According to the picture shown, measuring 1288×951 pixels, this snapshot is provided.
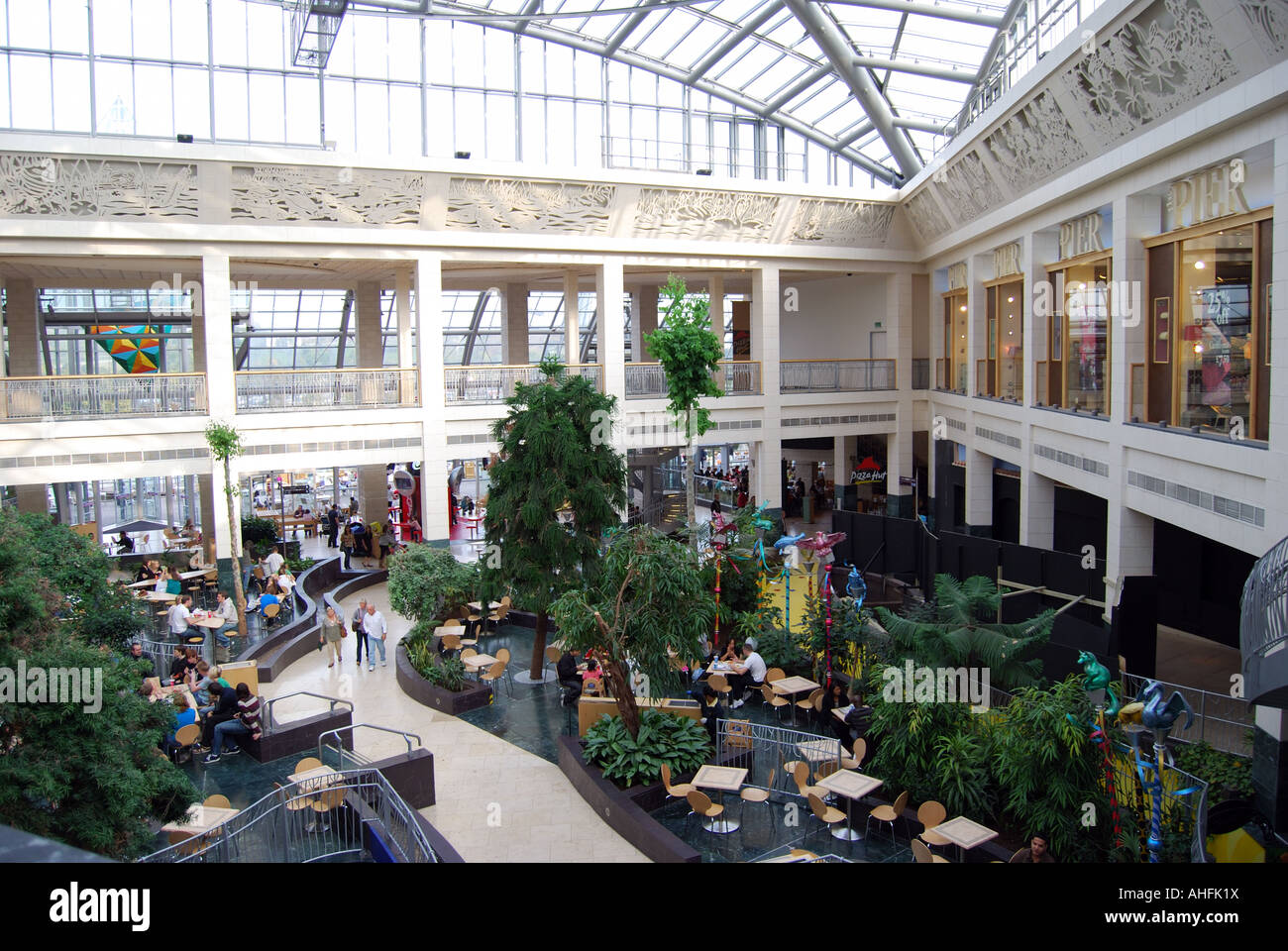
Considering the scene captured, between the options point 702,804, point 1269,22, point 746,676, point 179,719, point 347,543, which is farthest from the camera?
point 347,543

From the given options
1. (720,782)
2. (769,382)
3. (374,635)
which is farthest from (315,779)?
(769,382)

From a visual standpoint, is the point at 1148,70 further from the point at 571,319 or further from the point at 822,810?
the point at 571,319

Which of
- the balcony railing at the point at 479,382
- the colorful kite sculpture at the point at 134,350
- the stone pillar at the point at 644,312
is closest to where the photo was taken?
the balcony railing at the point at 479,382

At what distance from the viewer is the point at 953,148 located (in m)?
19.6

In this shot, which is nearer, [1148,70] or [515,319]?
[1148,70]

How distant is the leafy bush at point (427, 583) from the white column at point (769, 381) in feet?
30.3

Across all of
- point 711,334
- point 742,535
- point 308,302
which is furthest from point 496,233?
point 308,302

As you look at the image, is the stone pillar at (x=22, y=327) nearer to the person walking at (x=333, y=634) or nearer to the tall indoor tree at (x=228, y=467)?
the tall indoor tree at (x=228, y=467)

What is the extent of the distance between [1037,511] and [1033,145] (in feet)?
21.7

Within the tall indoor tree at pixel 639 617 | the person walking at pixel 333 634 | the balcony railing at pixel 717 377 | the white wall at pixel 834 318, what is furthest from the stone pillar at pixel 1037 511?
the person walking at pixel 333 634

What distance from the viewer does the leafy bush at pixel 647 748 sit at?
438 inches

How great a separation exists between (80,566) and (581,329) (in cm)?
3375

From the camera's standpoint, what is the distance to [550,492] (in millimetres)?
14656
